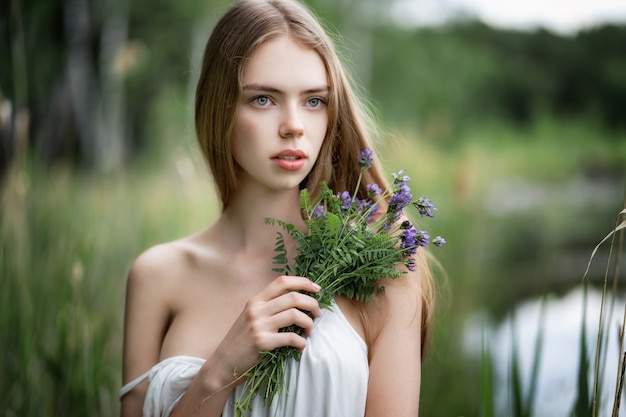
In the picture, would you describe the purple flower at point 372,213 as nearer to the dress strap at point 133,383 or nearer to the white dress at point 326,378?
the white dress at point 326,378

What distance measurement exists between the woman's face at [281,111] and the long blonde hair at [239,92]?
0.03 metres

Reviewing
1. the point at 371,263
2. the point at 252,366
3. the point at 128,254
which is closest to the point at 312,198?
the point at 371,263

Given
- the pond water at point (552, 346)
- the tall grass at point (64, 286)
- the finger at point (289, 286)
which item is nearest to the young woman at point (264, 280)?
the finger at point (289, 286)

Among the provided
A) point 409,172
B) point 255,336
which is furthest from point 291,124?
point 409,172

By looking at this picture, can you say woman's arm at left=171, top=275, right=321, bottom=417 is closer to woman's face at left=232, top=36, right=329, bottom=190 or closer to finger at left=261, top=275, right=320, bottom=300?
finger at left=261, top=275, right=320, bottom=300

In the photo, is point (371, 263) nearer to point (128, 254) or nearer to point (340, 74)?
point (340, 74)

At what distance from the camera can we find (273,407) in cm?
171

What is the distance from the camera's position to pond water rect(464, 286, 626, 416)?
334 centimetres

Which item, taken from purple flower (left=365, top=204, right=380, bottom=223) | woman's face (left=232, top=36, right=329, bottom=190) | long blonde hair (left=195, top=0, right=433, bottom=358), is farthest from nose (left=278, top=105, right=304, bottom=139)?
purple flower (left=365, top=204, right=380, bottom=223)

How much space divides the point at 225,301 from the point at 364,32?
17.7m

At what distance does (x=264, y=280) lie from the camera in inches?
77.8

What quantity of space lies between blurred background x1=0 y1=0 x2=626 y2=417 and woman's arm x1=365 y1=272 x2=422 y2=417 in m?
0.18

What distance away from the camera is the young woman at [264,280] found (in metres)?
1.71

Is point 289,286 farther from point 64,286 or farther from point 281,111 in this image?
point 64,286
